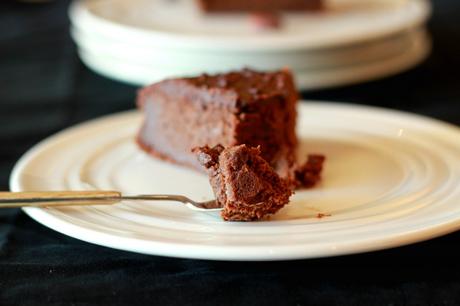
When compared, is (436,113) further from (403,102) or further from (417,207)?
(417,207)

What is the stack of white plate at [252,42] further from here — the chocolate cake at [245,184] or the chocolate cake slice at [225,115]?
the chocolate cake at [245,184]

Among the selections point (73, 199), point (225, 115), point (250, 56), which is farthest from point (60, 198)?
point (250, 56)

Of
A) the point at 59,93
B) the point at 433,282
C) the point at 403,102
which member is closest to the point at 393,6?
the point at 403,102

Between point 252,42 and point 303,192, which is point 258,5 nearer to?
point 252,42

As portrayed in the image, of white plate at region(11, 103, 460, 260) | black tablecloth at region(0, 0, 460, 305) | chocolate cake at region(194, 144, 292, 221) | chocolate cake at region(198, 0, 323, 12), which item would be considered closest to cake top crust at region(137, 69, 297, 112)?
white plate at region(11, 103, 460, 260)

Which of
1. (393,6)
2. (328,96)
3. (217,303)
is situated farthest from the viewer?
(393,6)

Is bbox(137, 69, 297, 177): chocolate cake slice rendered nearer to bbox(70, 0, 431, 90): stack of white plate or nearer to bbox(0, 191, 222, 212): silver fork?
bbox(0, 191, 222, 212): silver fork
